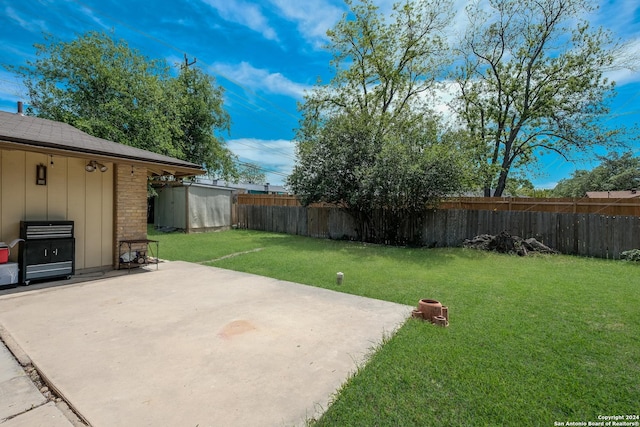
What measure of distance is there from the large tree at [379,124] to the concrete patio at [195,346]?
19.0 ft

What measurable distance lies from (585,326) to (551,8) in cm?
1529

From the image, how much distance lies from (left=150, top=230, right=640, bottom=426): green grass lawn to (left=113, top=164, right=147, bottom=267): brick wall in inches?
103

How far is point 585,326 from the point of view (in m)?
3.38

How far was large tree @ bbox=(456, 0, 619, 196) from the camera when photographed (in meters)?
12.8

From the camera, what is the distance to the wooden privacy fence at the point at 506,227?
25.3ft

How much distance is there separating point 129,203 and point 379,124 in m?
9.06

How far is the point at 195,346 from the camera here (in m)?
2.82

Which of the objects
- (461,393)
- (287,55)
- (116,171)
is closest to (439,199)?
(461,393)

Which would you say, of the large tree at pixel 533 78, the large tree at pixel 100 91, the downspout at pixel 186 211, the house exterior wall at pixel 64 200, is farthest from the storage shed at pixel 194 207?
the large tree at pixel 533 78

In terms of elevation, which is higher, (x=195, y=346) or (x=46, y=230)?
(x=46, y=230)

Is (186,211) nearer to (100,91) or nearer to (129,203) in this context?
(100,91)

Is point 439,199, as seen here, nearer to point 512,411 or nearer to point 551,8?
point 512,411

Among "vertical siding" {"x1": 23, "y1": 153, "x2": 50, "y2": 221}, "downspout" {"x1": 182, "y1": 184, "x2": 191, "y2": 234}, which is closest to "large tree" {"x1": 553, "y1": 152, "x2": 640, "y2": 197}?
"downspout" {"x1": 182, "y1": 184, "x2": 191, "y2": 234}

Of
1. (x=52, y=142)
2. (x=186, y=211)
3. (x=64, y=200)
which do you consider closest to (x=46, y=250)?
(x=64, y=200)
